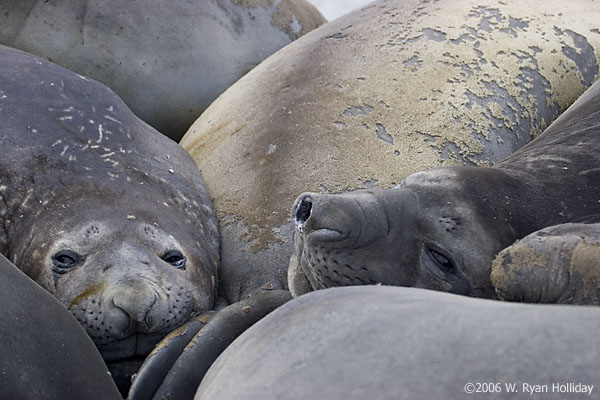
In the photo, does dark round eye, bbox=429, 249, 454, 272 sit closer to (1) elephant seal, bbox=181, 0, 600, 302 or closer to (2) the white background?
(1) elephant seal, bbox=181, 0, 600, 302

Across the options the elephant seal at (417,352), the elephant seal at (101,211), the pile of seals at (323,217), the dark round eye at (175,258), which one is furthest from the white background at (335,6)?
the elephant seal at (417,352)

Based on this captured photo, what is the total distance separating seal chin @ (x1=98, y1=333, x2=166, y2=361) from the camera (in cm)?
211

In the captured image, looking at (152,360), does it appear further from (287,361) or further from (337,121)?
(337,121)

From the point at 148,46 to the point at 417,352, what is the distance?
2.79 meters

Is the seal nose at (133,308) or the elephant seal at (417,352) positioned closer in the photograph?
the elephant seal at (417,352)

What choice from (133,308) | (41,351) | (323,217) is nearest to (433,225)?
(323,217)

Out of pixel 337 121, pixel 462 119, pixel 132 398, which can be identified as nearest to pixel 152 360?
pixel 132 398

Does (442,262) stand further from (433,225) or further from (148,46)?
(148,46)

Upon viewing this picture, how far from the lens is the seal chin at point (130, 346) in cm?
211

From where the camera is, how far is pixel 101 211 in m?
2.49

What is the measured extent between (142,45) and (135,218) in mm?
1346

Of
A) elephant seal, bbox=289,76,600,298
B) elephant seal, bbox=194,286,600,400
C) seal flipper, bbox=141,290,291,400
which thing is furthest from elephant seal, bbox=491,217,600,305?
seal flipper, bbox=141,290,291,400

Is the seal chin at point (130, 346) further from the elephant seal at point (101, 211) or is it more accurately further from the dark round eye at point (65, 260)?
the dark round eye at point (65, 260)

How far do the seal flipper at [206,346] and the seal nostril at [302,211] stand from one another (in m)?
0.19
